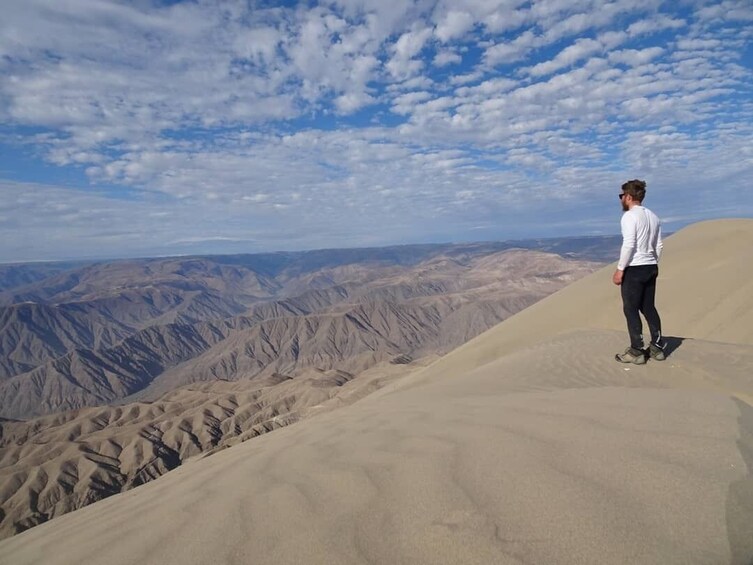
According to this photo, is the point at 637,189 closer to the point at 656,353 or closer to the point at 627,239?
the point at 627,239


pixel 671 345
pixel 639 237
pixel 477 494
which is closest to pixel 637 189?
pixel 639 237

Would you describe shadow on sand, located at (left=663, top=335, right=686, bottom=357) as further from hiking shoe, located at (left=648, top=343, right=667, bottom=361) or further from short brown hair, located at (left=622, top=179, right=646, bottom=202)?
short brown hair, located at (left=622, top=179, right=646, bottom=202)

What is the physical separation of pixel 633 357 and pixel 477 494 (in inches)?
162

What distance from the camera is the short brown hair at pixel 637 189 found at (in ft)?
15.6

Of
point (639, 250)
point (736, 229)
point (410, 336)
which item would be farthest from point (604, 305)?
point (410, 336)

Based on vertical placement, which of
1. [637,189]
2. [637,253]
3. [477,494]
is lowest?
[477,494]

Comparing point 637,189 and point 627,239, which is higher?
point 637,189

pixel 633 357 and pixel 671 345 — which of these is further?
pixel 671 345

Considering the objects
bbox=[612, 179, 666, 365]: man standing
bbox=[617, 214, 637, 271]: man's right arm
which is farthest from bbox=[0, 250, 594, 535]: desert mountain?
bbox=[617, 214, 637, 271]: man's right arm

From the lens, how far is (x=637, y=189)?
4.75 m

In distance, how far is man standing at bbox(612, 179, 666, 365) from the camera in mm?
4691

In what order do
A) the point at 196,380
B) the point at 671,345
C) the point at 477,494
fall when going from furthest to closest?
the point at 196,380 < the point at 671,345 < the point at 477,494

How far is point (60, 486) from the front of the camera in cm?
4628

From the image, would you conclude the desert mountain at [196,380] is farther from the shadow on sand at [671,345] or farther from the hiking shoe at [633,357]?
the hiking shoe at [633,357]
